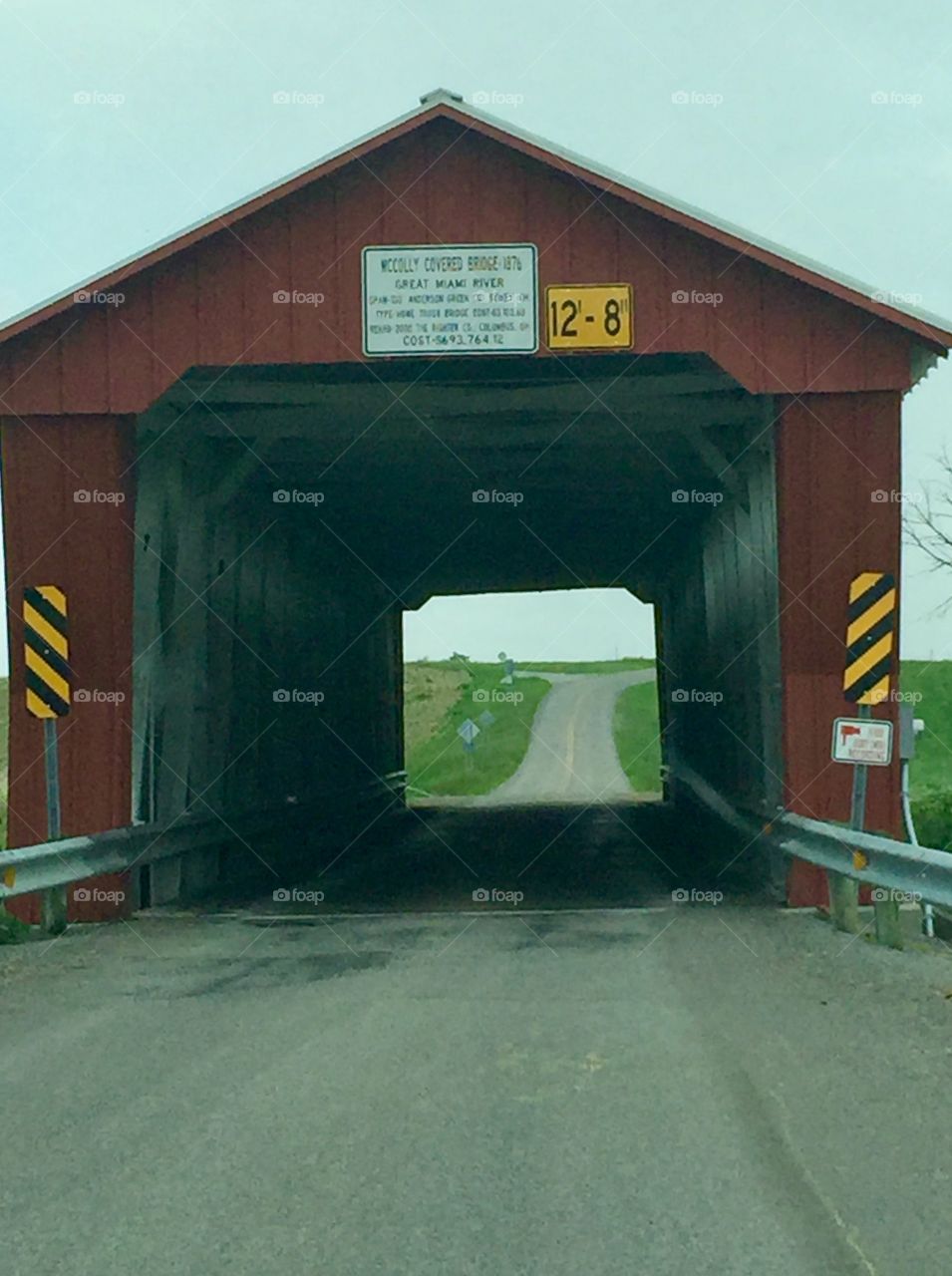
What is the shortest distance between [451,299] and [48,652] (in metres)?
4.47

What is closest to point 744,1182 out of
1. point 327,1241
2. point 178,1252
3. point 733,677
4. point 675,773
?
point 327,1241

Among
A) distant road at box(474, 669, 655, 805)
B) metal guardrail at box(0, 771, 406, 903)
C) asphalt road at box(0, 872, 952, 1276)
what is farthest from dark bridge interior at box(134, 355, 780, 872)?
distant road at box(474, 669, 655, 805)

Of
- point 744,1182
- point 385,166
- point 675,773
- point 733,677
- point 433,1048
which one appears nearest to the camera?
point 744,1182

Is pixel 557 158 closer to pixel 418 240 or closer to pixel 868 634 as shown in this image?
pixel 418 240

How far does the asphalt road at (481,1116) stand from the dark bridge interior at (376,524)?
5.61 meters

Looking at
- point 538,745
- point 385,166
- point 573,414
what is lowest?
point 538,745

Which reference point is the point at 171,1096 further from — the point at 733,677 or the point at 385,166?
the point at 733,677

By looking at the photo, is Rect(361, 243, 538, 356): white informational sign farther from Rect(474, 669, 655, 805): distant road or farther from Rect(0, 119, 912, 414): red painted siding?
Rect(474, 669, 655, 805): distant road

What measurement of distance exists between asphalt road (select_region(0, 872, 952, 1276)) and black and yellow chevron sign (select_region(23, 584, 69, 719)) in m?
2.84

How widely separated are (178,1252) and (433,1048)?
9.50 feet

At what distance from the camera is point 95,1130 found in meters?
5.76

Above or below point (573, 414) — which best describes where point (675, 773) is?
below

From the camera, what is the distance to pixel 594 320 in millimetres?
13734

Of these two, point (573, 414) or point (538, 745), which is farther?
point (538, 745)
